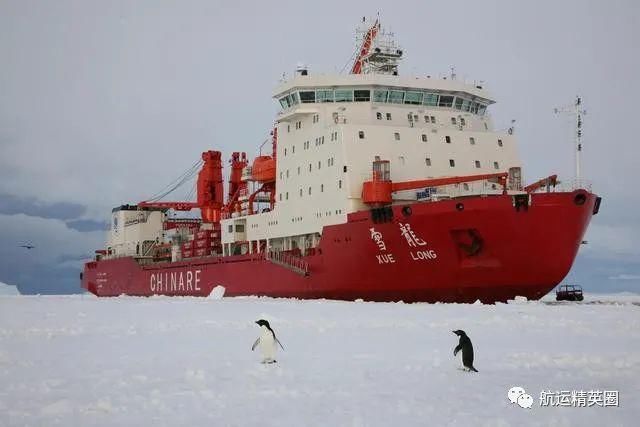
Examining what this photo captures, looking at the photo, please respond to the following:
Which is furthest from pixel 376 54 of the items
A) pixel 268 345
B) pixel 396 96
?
pixel 268 345

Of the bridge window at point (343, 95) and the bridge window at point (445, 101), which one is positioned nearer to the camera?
the bridge window at point (343, 95)

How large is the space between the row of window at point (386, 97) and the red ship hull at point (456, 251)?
18.4ft

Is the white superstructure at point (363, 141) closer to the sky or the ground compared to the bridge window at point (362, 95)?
closer to the ground

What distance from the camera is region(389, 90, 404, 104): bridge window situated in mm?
29297

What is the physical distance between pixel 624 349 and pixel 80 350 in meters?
8.41

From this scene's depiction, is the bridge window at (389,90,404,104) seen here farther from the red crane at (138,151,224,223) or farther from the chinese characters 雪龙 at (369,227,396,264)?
the red crane at (138,151,224,223)

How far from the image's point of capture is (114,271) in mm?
47594

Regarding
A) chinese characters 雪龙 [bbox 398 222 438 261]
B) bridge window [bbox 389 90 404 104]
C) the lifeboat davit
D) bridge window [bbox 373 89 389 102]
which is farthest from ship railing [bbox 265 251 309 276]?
bridge window [bbox 389 90 404 104]

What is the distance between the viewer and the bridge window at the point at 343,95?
29.4 m

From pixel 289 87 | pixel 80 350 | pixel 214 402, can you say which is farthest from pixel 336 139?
pixel 214 402

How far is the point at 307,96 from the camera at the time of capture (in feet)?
98.1

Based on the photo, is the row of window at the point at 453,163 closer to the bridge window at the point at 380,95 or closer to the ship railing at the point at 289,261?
the bridge window at the point at 380,95

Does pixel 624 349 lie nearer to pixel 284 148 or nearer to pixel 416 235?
pixel 416 235

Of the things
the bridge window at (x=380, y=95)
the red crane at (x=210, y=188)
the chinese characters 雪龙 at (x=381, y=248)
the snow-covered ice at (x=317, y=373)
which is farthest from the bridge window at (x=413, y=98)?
Result: the red crane at (x=210, y=188)
